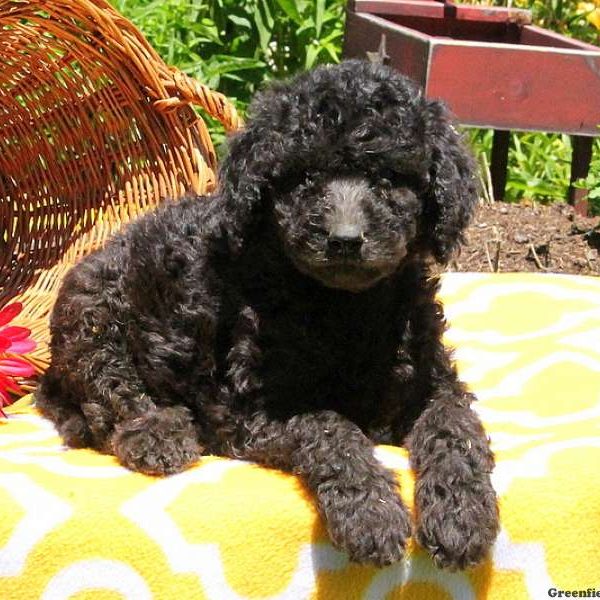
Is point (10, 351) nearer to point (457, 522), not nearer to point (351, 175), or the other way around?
point (351, 175)

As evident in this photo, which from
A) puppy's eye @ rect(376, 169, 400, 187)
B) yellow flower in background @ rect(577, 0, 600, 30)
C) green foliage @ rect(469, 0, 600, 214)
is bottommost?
green foliage @ rect(469, 0, 600, 214)

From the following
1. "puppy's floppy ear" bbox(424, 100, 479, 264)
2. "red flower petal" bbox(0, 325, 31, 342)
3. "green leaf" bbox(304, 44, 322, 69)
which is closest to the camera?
"puppy's floppy ear" bbox(424, 100, 479, 264)

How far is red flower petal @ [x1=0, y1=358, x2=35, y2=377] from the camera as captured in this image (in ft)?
12.5

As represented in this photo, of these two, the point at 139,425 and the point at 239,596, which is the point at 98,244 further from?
the point at 239,596

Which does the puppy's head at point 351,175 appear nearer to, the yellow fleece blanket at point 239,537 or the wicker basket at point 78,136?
the yellow fleece blanket at point 239,537

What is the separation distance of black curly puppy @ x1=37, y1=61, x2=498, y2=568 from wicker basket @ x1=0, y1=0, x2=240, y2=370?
0.77m

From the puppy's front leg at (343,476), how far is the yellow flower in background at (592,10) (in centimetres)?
584

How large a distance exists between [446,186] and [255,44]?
4415 millimetres

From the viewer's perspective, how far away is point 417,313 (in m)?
3.36

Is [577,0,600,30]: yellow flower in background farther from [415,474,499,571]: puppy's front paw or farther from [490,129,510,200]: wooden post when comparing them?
[415,474,499,571]: puppy's front paw

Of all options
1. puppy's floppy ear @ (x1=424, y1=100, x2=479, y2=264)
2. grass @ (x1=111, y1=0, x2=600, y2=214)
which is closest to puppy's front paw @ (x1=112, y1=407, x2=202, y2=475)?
puppy's floppy ear @ (x1=424, y1=100, x2=479, y2=264)

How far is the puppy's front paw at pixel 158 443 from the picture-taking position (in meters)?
3.12

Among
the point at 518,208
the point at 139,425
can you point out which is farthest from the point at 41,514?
the point at 518,208

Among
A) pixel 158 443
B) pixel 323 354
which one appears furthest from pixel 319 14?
pixel 158 443
